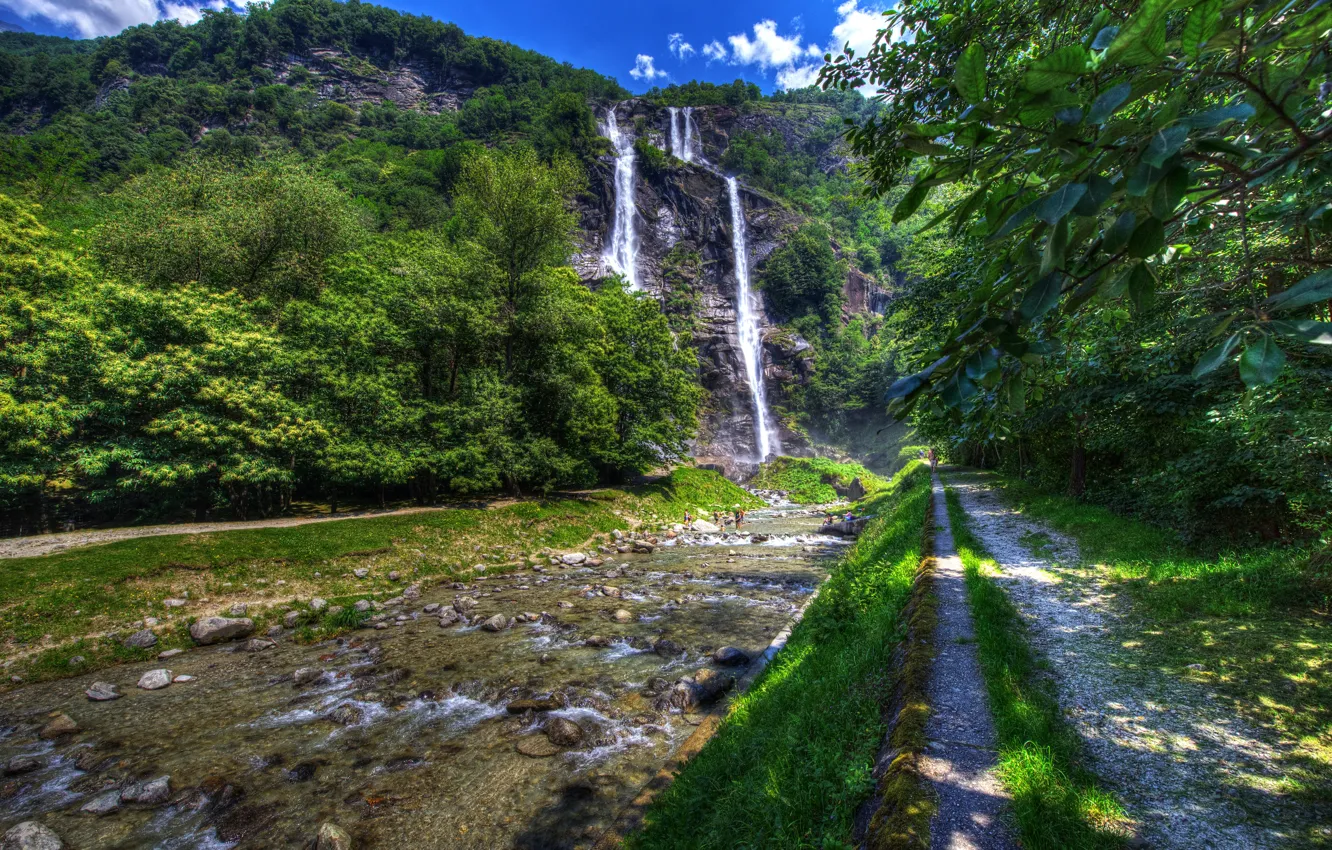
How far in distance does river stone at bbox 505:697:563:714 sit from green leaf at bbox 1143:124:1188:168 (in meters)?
9.11

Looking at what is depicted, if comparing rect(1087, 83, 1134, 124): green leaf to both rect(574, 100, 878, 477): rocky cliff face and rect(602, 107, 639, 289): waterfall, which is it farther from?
rect(602, 107, 639, 289): waterfall

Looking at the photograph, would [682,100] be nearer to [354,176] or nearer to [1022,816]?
[354,176]

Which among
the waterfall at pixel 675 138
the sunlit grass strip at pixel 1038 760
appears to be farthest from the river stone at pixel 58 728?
the waterfall at pixel 675 138

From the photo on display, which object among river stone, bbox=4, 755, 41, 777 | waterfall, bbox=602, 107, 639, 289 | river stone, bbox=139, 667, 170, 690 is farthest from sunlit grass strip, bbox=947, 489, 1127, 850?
waterfall, bbox=602, 107, 639, 289

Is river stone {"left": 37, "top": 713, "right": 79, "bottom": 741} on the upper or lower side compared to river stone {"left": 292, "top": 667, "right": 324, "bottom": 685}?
upper

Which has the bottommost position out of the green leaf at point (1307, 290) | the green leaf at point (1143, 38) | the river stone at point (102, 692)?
the river stone at point (102, 692)

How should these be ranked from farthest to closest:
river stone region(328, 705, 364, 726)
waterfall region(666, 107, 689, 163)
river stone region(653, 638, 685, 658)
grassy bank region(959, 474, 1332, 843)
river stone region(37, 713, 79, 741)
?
waterfall region(666, 107, 689, 163) < river stone region(653, 638, 685, 658) < river stone region(328, 705, 364, 726) < river stone region(37, 713, 79, 741) < grassy bank region(959, 474, 1332, 843)

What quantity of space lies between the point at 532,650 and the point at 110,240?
83.1 ft

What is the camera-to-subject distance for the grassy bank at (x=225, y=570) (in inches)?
393

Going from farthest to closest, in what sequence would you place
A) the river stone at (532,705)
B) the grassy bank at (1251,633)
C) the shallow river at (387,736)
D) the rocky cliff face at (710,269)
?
the rocky cliff face at (710,269)
the river stone at (532,705)
the shallow river at (387,736)
the grassy bank at (1251,633)

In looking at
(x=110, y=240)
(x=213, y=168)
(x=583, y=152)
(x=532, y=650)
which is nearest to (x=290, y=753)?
(x=532, y=650)

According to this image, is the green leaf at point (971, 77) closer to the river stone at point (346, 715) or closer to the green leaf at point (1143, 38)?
the green leaf at point (1143, 38)

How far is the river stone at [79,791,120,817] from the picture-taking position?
19.6ft

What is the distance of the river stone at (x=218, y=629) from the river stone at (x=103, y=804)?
5.62 meters
